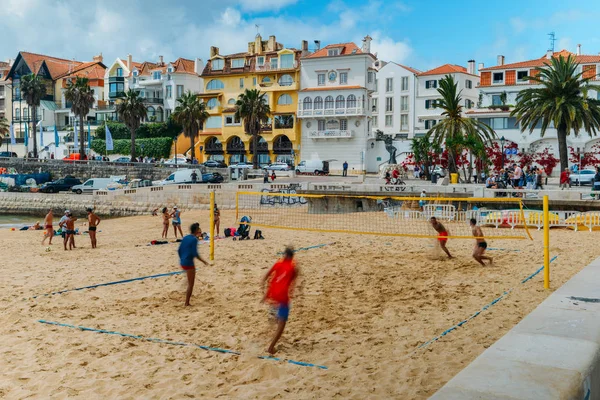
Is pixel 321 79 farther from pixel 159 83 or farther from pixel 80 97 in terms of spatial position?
pixel 80 97

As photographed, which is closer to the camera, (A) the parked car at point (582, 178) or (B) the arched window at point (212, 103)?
(A) the parked car at point (582, 178)

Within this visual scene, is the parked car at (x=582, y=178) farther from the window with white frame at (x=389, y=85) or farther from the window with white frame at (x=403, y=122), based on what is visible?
the window with white frame at (x=389, y=85)

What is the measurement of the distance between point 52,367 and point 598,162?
45.5 metres

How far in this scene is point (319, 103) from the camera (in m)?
62.4

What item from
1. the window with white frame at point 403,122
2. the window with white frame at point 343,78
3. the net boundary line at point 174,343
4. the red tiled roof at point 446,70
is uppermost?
the red tiled roof at point 446,70

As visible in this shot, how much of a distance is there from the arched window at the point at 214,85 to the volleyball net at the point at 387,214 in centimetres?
3395

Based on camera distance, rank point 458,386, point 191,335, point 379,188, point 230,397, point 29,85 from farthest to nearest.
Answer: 1. point 29,85
2. point 379,188
3. point 191,335
4. point 230,397
5. point 458,386

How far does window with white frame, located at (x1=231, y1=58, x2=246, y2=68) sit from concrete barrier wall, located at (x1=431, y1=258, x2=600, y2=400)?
210ft

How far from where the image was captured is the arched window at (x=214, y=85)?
225 feet

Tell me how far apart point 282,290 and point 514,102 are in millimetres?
49330

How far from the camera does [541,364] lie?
4.68 metres

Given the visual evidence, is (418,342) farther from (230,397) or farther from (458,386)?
(458,386)

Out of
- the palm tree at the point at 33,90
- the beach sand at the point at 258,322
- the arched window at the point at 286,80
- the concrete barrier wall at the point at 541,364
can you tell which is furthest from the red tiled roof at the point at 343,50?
the concrete barrier wall at the point at 541,364

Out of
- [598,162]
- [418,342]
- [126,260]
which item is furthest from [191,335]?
[598,162]
